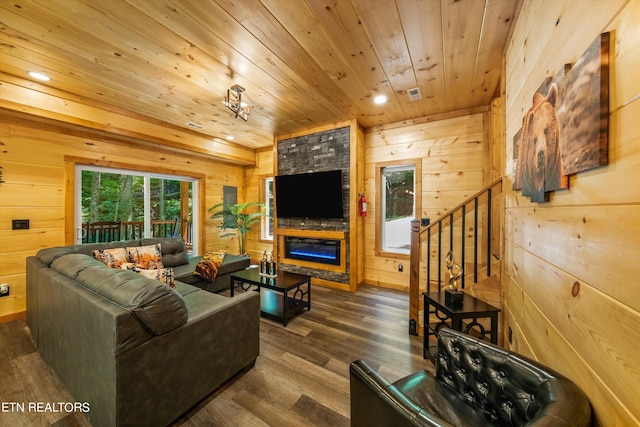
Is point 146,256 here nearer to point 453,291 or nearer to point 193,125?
point 193,125

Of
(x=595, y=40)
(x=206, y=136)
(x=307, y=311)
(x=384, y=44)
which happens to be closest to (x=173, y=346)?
(x=307, y=311)

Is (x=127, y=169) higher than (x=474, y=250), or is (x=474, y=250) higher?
(x=127, y=169)

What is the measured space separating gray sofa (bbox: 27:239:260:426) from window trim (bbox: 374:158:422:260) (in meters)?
2.69

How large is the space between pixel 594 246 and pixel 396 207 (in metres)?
3.40

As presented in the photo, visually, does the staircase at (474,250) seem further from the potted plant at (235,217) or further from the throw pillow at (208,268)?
the potted plant at (235,217)

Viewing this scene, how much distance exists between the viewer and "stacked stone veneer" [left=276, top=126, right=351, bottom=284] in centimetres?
406

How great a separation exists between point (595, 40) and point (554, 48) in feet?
1.62

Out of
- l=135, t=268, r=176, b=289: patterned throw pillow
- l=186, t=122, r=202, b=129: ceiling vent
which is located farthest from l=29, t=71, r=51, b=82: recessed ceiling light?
l=135, t=268, r=176, b=289: patterned throw pillow

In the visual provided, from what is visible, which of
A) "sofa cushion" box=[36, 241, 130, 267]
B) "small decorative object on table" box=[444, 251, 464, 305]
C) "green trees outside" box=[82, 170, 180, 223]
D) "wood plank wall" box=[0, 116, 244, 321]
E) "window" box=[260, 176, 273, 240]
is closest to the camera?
"small decorative object on table" box=[444, 251, 464, 305]

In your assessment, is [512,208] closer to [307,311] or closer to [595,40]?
[595,40]

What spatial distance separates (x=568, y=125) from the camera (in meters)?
0.94

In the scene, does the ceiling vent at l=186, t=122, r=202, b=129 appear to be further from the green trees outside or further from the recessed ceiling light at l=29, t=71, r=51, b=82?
the recessed ceiling light at l=29, t=71, r=51, b=82

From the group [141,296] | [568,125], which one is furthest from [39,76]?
[568,125]

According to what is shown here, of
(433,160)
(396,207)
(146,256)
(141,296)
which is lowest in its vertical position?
(146,256)
